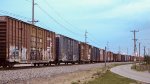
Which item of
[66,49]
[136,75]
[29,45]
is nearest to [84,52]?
[66,49]

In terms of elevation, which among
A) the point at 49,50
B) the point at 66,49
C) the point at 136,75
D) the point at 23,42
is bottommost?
the point at 136,75

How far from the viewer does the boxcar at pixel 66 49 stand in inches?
1841

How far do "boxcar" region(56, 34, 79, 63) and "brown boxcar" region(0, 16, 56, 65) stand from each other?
4168 millimetres

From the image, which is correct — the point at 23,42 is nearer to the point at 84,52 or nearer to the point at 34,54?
the point at 34,54

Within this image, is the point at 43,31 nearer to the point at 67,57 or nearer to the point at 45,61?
the point at 45,61

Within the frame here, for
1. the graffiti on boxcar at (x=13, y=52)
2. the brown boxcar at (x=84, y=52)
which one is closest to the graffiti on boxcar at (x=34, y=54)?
the graffiti on boxcar at (x=13, y=52)

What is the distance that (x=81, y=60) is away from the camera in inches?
→ 2603

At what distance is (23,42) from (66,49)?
20.7 metres

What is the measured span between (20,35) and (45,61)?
930 cm

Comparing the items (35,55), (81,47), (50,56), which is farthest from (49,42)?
(81,47)

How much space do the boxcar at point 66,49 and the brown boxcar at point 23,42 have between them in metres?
4.17

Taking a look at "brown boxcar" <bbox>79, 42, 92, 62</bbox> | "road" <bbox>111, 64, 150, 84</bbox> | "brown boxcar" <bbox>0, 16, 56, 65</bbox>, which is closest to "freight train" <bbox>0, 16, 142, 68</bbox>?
"brown boxcar" <bbox>0, 16, 56, 65</bbox>

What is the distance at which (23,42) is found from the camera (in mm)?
31406

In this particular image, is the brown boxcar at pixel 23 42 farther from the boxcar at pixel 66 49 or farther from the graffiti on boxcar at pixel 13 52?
the boxcar at pixel 66 49
